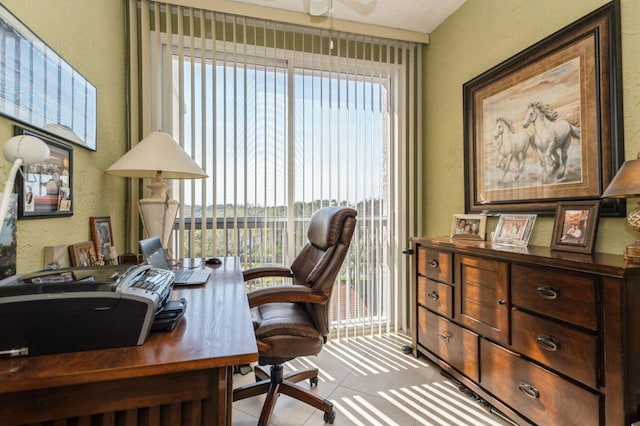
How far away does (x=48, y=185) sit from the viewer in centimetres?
135

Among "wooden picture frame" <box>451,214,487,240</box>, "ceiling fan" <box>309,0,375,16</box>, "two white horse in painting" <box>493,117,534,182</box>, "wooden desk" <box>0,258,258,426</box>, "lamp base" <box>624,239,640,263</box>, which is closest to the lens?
"wooden desk" <box>0,258,258,426</box>

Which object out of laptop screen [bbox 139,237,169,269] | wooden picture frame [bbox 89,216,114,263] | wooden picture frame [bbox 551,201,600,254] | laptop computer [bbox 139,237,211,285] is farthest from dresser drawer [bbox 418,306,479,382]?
wooden picture frame [bbox 89,216,114,263]

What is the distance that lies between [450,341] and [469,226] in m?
0.81

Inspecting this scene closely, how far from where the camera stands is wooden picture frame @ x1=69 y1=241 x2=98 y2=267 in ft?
4.89

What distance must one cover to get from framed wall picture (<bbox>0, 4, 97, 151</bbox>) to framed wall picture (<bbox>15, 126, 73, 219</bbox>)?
0.07 m

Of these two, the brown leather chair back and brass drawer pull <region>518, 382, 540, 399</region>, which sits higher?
the brown leather chair back

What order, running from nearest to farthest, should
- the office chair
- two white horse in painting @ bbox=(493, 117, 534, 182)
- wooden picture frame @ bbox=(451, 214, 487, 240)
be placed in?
1. the office chair
2. two white horse in painting @ bbox=(493, 117, 534, 182)
3. wooden picture frame @ bbox=(451, 214, 487, 240)

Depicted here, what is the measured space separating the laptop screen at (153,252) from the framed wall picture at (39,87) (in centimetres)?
59

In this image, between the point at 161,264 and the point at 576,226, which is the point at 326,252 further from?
the point at 576,226

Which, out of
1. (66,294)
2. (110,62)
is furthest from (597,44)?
(110,62)

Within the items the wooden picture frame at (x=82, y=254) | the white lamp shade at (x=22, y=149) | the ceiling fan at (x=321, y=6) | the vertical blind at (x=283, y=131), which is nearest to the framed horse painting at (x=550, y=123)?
the vertical blind at (x=283, y=131)

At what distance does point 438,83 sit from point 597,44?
1308 millimetres

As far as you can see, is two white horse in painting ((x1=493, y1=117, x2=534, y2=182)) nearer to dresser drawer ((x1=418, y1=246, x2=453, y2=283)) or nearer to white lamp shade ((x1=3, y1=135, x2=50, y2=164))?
dresser drawer ((x1=418, y1=246, x2=453, y2=283))

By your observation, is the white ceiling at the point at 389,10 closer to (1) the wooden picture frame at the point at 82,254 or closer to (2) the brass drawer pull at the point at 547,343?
(1) the wooden picture frame at the point at 82,254
